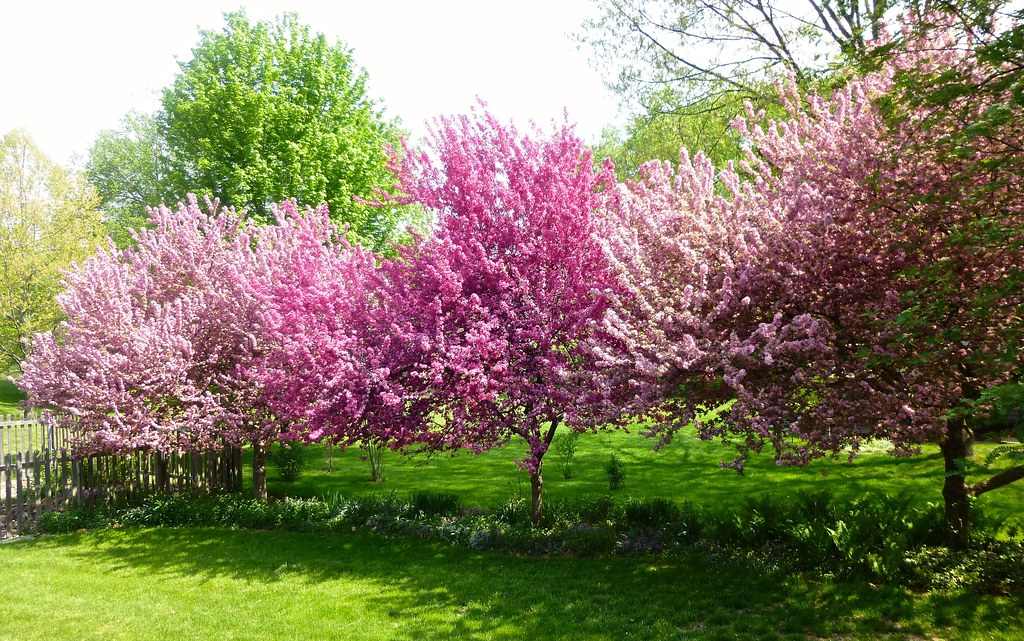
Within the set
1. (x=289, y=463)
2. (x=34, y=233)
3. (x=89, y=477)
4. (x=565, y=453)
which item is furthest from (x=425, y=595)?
(x=34, y=233)

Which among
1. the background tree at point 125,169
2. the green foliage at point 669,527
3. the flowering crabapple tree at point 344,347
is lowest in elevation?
the green foliage at point 669,527

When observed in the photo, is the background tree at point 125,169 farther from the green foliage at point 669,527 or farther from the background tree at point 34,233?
the green foliage at point 669,527

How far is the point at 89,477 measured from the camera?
1391cm

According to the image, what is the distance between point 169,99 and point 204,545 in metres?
18.4

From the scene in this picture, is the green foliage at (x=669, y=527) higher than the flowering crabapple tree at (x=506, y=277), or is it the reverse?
the flowering crabapple tree at (x=506, y=277)

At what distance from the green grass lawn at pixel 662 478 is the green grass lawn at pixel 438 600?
130 inches

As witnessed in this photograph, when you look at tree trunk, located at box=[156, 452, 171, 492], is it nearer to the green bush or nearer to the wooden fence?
the wooden fence

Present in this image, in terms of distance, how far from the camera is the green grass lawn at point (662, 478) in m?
13.3

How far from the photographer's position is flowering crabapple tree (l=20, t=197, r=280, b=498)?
12.1 metres

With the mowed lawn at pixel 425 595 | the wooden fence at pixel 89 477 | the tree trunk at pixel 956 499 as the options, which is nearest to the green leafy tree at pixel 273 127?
the wooden fence at pixel 89 477

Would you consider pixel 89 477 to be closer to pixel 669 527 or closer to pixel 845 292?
pixel 669 527

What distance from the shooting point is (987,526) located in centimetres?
857

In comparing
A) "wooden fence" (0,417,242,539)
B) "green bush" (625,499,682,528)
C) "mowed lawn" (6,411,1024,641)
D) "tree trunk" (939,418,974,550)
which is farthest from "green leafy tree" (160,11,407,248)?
"tree trunk" (939,418,974,550)

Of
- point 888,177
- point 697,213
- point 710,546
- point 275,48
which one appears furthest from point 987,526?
point 275,48
